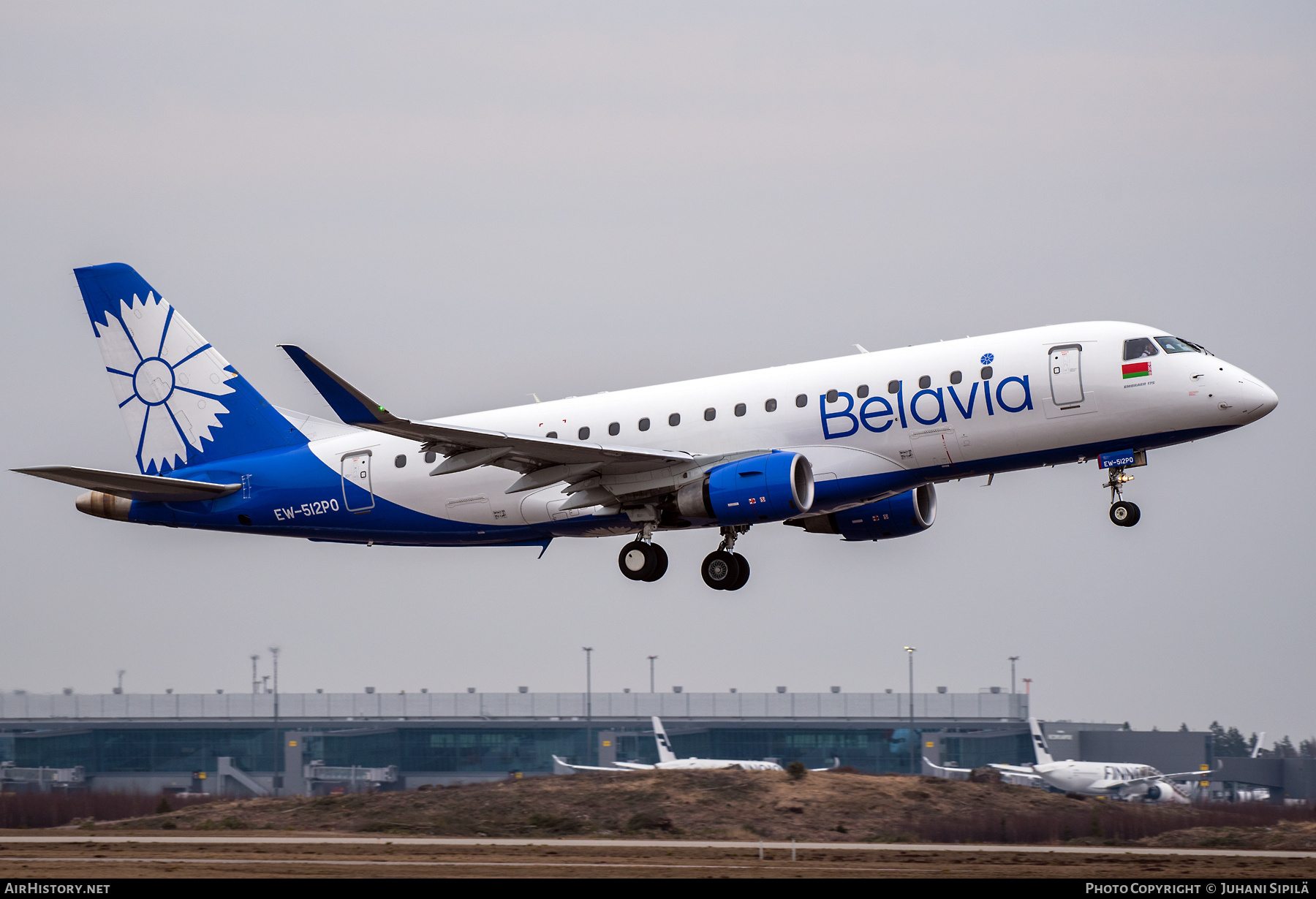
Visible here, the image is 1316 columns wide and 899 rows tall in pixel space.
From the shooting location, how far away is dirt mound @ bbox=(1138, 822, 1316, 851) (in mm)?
49969

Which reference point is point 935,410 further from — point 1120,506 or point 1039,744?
point 1039,744

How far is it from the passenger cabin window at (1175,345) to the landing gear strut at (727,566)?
1179 centimetres

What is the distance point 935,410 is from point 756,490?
15.8ft

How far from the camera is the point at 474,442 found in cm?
3859

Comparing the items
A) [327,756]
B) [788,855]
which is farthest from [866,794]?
[327,756]

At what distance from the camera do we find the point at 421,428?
37.2m

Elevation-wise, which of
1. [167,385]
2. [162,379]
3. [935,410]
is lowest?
[935,410]

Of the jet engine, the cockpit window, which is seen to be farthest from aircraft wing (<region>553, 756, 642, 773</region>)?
the cockpit window

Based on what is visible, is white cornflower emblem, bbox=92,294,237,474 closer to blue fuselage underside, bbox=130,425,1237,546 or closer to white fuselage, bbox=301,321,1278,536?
blue fuselage underside, bbox=130,425,1237,546

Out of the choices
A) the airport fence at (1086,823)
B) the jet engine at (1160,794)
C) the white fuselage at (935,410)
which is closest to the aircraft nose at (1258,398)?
the white fuselage at (935,410)

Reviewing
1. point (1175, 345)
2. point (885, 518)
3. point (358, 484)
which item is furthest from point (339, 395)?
point (1175, 345)

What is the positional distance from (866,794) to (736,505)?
28301 mm

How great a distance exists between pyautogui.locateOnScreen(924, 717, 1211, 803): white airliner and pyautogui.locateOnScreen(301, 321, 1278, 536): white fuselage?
47.7 m

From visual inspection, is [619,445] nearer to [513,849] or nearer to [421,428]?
[421,428]
